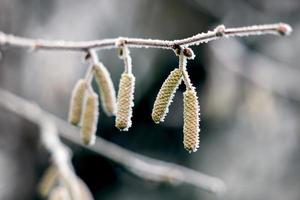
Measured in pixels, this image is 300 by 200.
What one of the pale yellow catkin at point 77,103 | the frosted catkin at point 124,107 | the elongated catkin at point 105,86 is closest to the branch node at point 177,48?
the frosted catkin at point 124,107

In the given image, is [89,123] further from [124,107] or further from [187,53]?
[187,53]

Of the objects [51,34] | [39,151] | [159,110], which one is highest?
[51,34]

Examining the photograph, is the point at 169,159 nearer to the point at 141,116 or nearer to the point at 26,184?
the point at 141,116

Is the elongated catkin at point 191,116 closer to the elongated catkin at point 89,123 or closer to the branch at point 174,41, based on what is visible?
the branch at point 174,41

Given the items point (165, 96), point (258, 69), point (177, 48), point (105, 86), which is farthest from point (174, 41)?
point (258, 69)

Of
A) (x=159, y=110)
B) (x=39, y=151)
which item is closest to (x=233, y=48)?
(x=39, y=151)

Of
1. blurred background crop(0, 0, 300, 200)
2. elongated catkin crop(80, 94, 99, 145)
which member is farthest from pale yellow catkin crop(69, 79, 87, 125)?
blurred background crop(0, 0, 300, 200)

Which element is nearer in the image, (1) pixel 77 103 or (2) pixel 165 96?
(2) pixel 165 96
